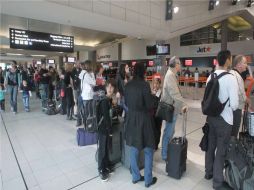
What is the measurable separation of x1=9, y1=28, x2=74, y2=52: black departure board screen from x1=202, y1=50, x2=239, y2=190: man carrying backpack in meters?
6.84

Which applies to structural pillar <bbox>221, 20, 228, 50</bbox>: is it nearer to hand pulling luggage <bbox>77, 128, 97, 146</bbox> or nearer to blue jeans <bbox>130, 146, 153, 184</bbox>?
hand pulling luggage <bbox>77, 128, 97, 146</bbox>

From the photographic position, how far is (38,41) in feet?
24.2

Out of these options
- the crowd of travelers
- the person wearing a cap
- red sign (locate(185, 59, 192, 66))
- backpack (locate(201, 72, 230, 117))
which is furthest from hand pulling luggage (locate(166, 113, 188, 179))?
red sign (locate(185, 59, 192, 66))

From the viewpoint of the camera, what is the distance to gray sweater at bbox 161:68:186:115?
2584 millimetres

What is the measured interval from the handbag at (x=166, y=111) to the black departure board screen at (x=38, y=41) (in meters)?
6.22

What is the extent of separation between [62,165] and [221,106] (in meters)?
2.22

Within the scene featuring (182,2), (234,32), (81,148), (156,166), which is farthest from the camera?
(234,32)

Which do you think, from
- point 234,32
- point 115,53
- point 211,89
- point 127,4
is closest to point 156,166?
point 211,89

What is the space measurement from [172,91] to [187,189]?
1167 millimetres

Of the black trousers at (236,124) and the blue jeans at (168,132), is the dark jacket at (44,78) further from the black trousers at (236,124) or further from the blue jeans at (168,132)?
the black trousers at (236,124)

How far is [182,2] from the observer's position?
7438 millimetres

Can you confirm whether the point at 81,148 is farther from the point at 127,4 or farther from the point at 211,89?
the point at 127,4

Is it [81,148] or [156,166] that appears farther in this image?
[81,148]

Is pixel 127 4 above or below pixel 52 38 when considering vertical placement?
above
